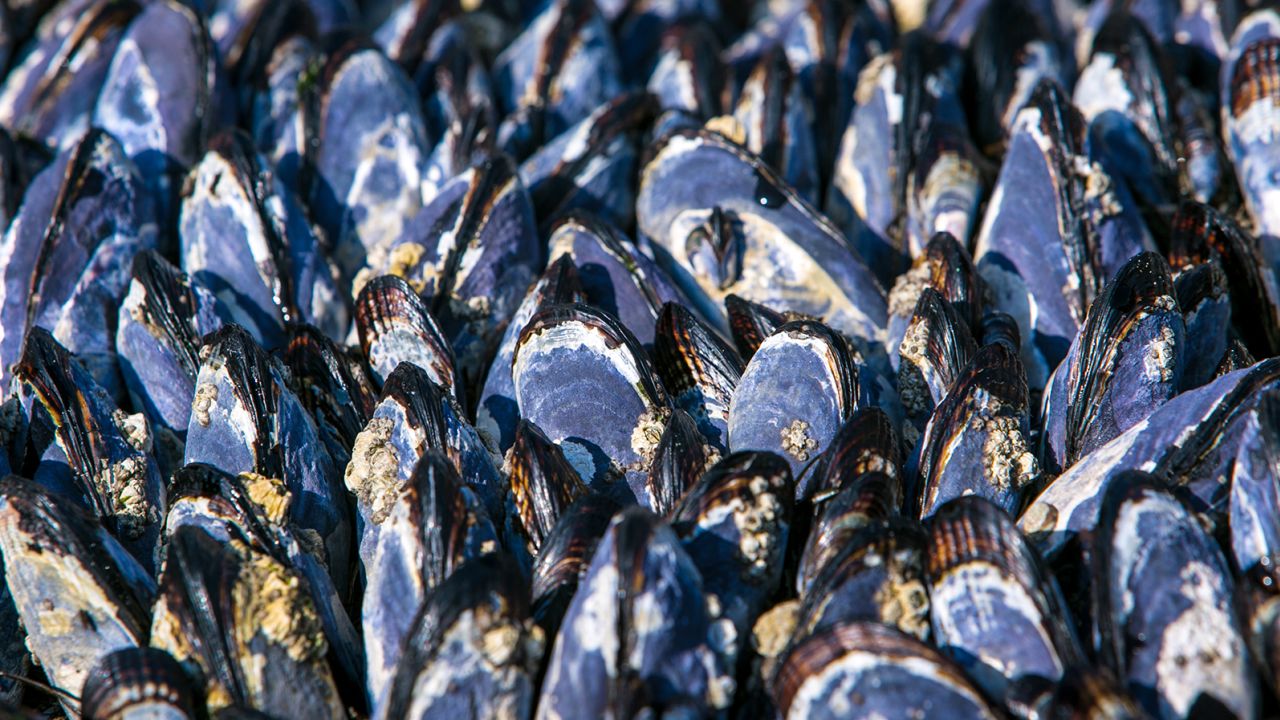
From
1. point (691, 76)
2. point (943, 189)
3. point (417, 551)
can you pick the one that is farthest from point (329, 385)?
point (691, 76)

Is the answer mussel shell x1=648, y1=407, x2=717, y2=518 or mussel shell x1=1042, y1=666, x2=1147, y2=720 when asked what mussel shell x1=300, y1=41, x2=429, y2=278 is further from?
mussel shell x1=1042, y1=666, x2=1147, y2=720

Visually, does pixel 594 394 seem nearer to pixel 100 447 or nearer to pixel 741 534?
pixel 741 534

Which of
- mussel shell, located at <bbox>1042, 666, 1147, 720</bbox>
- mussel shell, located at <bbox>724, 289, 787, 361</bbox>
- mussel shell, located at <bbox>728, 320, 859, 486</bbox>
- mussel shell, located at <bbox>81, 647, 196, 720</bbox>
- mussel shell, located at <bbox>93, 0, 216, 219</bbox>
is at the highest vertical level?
mussel shell, located at <bbox>93, 0, 216, 219</bbox>

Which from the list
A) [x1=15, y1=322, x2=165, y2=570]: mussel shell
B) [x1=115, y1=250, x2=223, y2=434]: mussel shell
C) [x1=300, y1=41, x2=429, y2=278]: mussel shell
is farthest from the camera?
[x1=300, y1=41, x2=429, y2=278]: mussel shell

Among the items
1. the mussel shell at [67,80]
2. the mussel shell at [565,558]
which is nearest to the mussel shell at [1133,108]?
the mussel shell at [565,558]

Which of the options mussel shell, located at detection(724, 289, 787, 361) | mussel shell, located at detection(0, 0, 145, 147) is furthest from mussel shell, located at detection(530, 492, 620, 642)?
mussel shell, located at detection(0, 0, 145, 147)

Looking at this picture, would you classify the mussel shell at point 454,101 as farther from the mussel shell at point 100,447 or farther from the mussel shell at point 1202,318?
the mussel shell at point 1202,318

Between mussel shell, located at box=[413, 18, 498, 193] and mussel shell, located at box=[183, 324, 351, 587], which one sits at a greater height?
mussel shell, located at box=[413, 18, 498, 193]
